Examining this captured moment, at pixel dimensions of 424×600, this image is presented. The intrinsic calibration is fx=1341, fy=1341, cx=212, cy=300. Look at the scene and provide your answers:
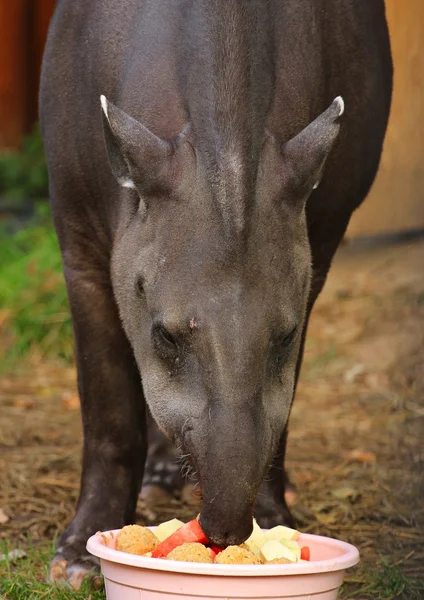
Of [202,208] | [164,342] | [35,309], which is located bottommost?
[35,309]

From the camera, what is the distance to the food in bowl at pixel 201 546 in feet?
11.2

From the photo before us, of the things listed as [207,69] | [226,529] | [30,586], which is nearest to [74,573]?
[30,586]

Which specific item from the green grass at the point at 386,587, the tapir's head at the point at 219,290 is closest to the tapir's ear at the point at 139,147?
the tapir's head at the point at 219,290

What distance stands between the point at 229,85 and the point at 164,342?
76cm

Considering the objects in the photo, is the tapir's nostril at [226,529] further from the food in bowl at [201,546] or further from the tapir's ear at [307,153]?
the tapir's ear at [307,153]

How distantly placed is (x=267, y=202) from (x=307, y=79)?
2.69ft

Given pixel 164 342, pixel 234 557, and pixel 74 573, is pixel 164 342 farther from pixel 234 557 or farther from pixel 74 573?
pixel 74 573

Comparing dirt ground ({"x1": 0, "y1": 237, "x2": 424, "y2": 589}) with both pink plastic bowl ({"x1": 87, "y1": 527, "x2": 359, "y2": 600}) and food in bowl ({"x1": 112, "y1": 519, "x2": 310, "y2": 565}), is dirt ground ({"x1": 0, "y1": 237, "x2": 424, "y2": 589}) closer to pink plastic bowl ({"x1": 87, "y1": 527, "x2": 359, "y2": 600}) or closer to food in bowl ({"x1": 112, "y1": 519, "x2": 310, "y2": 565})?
food in bowl ({"x1": 112, "y1": 519, "x2": 310, "y2": 565})

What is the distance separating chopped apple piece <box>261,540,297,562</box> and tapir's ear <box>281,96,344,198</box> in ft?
3.32

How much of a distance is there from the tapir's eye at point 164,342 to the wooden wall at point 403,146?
5.32 m

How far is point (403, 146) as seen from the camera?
364 inches

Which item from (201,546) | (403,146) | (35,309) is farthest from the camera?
(403,146)

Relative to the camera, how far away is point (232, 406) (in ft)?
11.4

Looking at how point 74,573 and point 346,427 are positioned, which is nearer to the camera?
point 74,573
